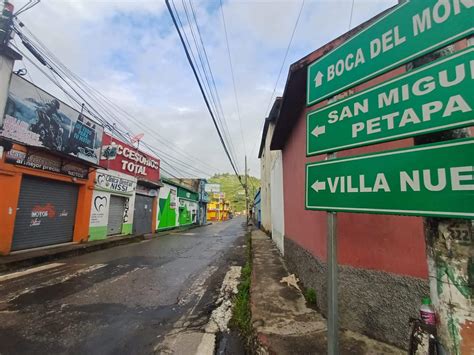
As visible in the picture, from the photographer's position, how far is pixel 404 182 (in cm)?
120

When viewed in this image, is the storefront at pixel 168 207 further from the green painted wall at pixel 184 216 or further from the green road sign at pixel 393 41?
the green road sign at pixel 393 41

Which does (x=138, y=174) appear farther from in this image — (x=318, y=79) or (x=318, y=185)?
(x=318, y=185)

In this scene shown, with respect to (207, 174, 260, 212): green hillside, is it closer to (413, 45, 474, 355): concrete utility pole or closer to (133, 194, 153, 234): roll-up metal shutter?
(133, 194, 153, 234): roll-up metal shutter

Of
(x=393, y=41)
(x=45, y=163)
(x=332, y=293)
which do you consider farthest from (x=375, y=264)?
(x=45, y=163)

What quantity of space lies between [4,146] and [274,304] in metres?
9.40

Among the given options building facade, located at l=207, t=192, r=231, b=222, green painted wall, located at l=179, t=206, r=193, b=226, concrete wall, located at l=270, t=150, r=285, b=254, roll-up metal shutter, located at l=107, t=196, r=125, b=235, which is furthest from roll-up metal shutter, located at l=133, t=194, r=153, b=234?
building facade, located at l=207, t=192, r=231, b=222

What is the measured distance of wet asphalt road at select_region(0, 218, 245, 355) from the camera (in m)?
2.91

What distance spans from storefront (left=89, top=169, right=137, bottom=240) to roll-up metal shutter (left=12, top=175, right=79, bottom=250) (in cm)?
110

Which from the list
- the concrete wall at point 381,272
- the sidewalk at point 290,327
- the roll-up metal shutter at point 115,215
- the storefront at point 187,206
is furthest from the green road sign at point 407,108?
the storefront at point 187,206

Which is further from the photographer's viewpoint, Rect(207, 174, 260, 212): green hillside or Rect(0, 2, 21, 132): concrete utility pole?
Rect(207, 174, 260, 212): green hillside

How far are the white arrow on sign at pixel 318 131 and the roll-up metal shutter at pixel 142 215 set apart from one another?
15.6 m

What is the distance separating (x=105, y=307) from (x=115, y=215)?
34.9 ft

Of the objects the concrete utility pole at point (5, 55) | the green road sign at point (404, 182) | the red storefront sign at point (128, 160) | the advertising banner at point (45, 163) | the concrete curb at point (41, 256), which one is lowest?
the concrete curb at point (41, 256)

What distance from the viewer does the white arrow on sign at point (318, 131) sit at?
66.0 inches
